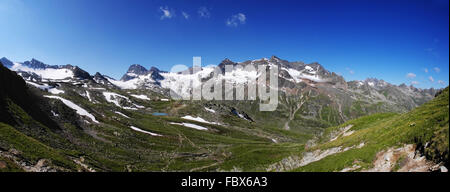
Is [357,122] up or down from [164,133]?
up

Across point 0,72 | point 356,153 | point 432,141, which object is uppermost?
point 0,72

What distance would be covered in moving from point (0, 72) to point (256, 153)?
106 meters

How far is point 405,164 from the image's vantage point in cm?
2052

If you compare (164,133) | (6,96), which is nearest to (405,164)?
(6,96)

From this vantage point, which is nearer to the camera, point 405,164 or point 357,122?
point 405,164
